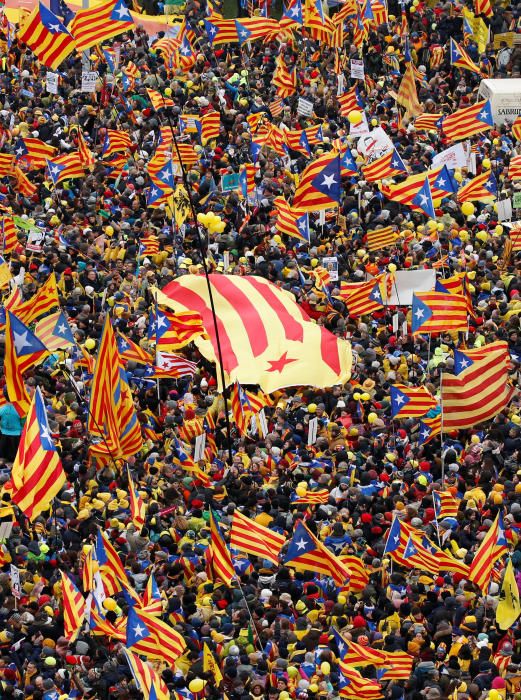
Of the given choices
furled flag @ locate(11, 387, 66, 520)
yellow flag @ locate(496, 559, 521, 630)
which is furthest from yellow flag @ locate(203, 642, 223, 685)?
yellow flag @ locate(496, 559, 521, 630)

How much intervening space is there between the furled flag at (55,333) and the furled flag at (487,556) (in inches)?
305

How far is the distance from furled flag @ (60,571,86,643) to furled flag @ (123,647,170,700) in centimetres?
144

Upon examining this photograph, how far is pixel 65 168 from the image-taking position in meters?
34.6

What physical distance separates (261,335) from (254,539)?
23.3ft

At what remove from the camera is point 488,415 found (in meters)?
27.6

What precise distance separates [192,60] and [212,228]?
7.04 metres

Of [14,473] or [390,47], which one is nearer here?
[14,473]

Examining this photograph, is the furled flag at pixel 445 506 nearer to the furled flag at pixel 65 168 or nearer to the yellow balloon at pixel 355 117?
the furled flag at pixel 65 168

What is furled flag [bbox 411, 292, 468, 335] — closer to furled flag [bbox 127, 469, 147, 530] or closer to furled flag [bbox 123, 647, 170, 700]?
furled flag [bbox 127, 469, 147, 530]

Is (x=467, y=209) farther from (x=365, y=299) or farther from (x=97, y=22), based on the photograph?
(x=97, y=22)

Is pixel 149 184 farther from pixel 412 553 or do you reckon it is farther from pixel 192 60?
pixel 412 553

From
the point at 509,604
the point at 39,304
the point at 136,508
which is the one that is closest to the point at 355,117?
the point at 39,304

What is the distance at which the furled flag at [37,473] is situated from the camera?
24250mm

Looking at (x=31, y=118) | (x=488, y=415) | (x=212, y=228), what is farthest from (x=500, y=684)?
(x=31, y=118)
